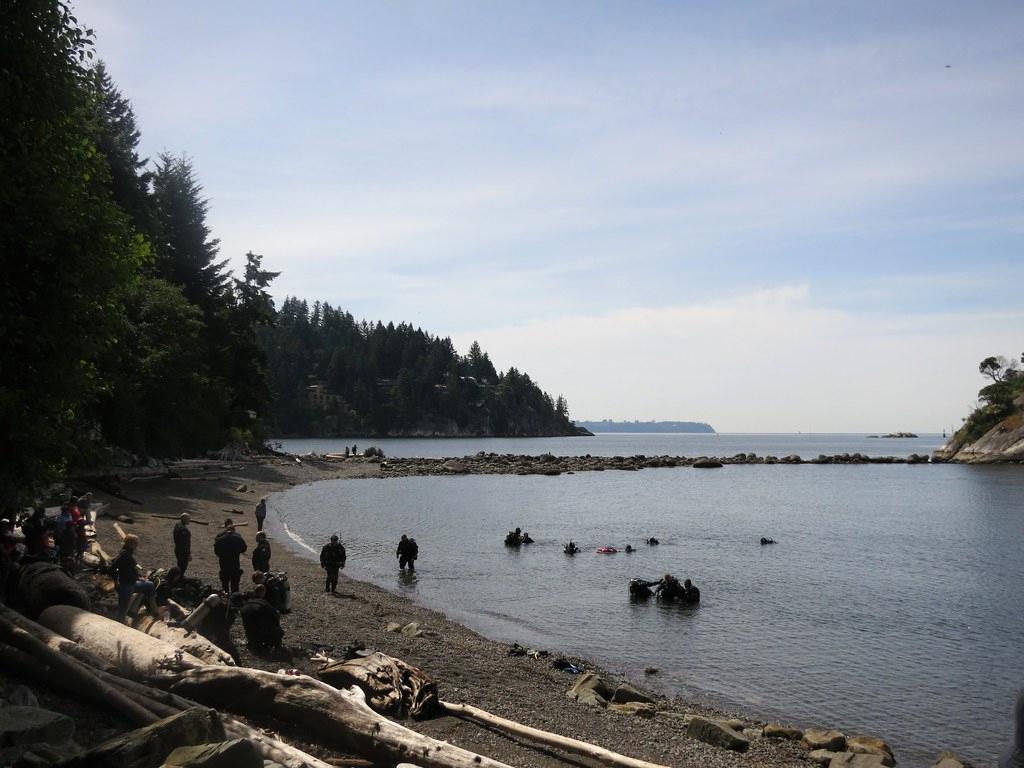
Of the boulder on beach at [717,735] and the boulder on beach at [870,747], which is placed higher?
the boulder on beach at [717,735]

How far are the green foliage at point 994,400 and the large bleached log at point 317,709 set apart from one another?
13180 cm

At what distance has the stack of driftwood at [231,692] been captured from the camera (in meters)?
8.88

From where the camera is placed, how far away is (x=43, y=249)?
11469mm

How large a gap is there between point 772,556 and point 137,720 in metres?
35.9

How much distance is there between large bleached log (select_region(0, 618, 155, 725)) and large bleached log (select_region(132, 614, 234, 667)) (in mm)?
1823

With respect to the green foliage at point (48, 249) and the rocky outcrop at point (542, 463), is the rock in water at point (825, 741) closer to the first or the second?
the green foliage at point (48, 249)

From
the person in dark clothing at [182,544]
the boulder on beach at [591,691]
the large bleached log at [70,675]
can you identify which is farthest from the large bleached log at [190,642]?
the boulder on beach at [591,691]

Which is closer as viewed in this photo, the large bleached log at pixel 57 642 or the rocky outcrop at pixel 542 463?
Answer: the large bleached log at pixel 57 642

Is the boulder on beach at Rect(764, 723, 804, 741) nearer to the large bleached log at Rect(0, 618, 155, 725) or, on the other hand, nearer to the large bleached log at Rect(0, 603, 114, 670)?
the large bleached log at Rect(0, 618, 155, 725)

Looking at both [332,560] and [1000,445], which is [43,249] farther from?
[1000,445]

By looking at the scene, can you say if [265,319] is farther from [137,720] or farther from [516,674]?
[137,720]

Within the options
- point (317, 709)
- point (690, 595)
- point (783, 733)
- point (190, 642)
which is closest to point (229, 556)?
point (190, 642)

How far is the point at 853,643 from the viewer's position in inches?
891

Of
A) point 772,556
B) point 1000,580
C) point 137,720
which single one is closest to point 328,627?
point 137,720
